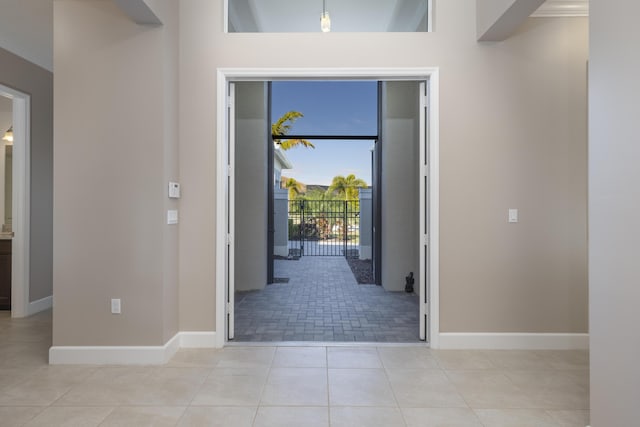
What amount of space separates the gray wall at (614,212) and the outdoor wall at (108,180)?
291 cm

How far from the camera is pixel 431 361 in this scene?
3236 millimetres

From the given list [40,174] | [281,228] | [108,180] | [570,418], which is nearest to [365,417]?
[570,418]

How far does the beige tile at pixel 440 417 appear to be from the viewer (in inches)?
89.7

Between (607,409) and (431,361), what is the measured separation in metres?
1.40

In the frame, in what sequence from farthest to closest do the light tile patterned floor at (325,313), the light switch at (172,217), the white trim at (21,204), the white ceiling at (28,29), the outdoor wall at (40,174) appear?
the outdoor wall at (40,174) → the white trim at (21,204) → the light tile patterned floor at (325,313) → the white ceiling at (28,29) → the light switch at (172,217)

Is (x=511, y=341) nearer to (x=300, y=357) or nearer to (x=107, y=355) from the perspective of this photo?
(x=300, y=357)

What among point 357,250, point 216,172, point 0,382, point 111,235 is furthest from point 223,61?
point 357,250

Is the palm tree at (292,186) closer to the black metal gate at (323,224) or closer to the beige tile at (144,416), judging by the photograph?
the black metal gate at (323,224)

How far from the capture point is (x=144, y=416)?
2.36m

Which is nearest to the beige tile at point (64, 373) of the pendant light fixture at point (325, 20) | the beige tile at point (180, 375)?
the beige tile at point (180, 375)

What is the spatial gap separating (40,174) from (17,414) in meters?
3.49

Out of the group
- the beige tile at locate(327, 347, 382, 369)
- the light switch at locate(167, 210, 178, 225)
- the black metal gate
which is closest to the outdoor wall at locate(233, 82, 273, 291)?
the light switch at locate(167, 210, 178, 225)

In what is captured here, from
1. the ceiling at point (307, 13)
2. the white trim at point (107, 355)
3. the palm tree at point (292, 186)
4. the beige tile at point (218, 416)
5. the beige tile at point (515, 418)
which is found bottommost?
the beige tile at point (515, 418)

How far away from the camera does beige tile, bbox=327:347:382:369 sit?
3.14 m
